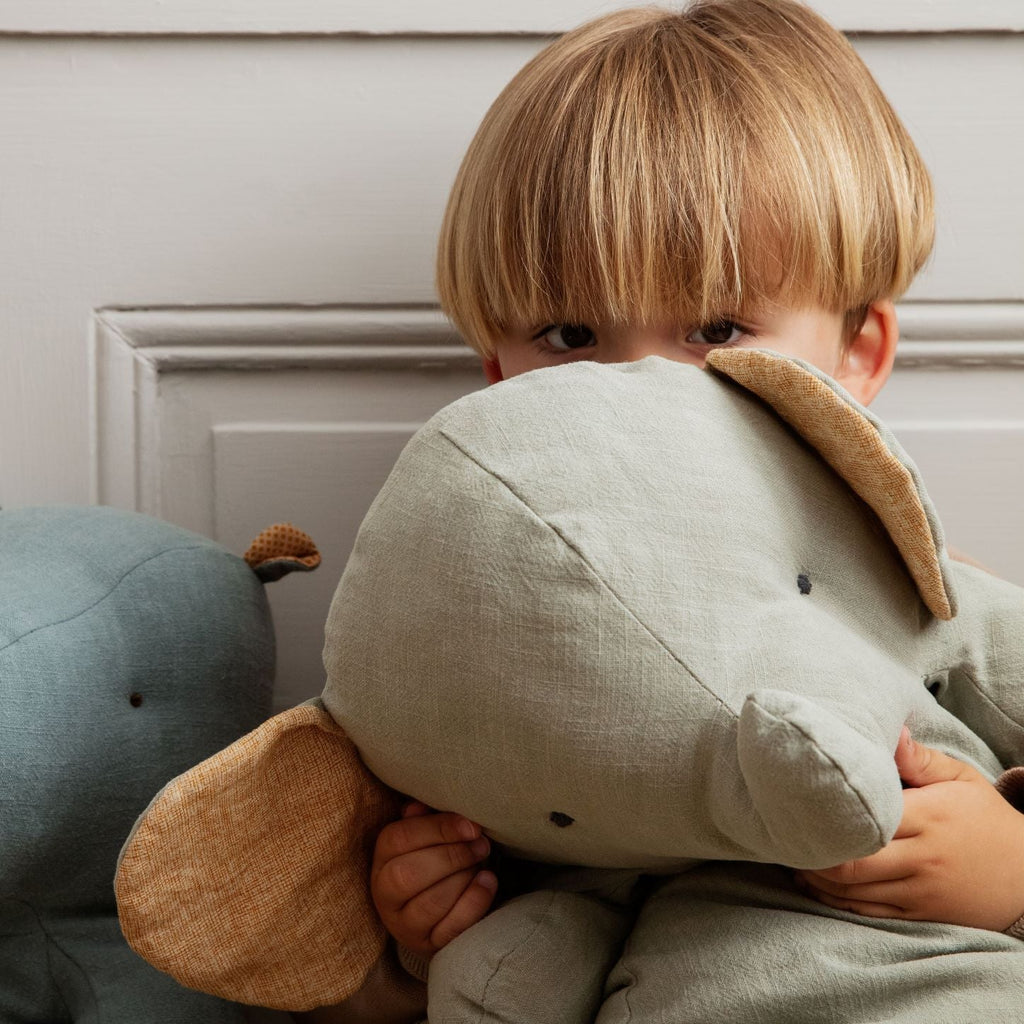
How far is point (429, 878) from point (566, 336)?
342 millimetres

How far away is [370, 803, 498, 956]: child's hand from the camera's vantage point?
0.57 meters

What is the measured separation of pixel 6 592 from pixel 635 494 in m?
0.38

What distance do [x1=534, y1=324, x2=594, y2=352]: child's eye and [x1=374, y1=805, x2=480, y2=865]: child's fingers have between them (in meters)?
0.31

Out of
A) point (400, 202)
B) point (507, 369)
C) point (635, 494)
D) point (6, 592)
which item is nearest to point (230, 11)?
point (400, 202)

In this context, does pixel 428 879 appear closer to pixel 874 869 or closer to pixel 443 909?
pixel 443 909

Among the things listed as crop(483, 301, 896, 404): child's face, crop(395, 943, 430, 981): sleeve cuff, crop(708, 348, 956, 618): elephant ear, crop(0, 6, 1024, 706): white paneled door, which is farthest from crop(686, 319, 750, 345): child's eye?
crop(395, 943, 430, 981): sleeve cuff

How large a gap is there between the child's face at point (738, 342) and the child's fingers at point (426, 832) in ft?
0.96

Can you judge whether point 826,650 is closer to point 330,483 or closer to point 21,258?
point 330,483

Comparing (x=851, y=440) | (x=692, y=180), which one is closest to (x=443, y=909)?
(x=851, y=440)

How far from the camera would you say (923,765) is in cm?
56

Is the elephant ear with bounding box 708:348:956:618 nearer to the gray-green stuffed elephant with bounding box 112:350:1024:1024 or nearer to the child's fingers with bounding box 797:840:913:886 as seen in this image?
the gray-green stuffed elephant with bounding box 112:350:1024:1024

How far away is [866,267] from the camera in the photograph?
Result: 2.27 ft

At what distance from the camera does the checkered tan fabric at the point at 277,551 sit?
29.7 inches

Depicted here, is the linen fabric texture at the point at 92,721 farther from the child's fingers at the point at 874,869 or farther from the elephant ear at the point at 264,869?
the child's fingers at the point at 874,869
